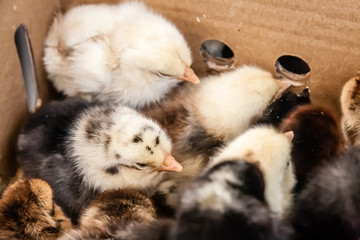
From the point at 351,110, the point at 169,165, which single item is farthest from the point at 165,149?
the point at 351,110

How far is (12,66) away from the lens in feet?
4.97

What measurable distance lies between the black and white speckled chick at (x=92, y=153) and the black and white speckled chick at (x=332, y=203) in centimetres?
42

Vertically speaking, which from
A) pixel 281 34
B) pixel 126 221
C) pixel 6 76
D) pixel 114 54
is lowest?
pixel 126 221

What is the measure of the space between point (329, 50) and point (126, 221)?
2.85 ft

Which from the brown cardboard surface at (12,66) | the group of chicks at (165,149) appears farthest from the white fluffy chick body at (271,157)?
the brown cardboard surface at (12,66)

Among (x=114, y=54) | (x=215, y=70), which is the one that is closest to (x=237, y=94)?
(x=215, y=70)

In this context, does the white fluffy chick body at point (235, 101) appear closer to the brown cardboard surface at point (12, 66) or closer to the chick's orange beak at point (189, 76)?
the chick's orange beak at point (189, 76)

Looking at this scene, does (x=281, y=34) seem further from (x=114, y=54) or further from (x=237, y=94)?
(x=114, y=54)

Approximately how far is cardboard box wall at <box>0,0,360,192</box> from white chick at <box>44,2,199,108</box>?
0.09 meters

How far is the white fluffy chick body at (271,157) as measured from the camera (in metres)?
1.11

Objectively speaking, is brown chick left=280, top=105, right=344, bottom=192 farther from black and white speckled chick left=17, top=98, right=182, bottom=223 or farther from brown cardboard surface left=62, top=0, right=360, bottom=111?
black and white speckled chick left=17, top=98, right=182, bottom=223

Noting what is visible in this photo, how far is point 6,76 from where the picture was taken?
1.49 metres

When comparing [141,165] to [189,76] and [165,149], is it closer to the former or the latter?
[165,149]

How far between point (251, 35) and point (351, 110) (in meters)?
0.43
